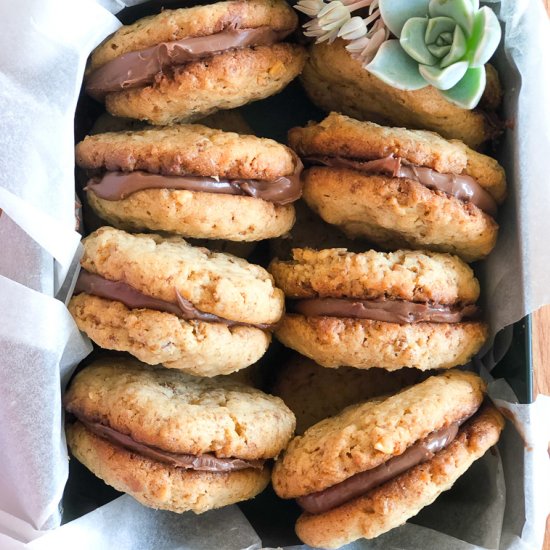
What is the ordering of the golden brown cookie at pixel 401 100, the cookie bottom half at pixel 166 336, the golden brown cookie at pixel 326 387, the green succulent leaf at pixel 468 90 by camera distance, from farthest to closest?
the golden brown cookie at pixel 326 387, the golden brown cookie at pixel 401 100, the green succulent leaf at pixel 468 90, the cookie bottom half at pixel 166 336

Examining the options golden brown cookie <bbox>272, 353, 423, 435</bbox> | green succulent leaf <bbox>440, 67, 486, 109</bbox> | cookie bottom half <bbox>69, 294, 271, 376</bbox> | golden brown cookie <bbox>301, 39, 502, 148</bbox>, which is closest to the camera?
cookie bottom half <bbox>69, 294, 271, 376</bbox>

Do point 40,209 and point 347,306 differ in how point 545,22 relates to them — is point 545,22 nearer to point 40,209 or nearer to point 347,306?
point 347,306

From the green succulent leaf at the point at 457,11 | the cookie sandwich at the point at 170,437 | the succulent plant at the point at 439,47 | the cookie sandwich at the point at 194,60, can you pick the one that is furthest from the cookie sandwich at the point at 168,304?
the green succulent leaf at the point at 457,11

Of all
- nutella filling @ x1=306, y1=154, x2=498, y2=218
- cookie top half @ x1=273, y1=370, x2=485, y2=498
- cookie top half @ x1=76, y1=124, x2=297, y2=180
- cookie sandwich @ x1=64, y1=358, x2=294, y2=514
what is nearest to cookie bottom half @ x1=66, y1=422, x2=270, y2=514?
cookie sandwich @ x1=64, y1=358, x2=294, y2=514

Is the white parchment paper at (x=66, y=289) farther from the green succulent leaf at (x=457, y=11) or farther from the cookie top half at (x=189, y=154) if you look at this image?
the green succulent leaf at (x=457, y=11)

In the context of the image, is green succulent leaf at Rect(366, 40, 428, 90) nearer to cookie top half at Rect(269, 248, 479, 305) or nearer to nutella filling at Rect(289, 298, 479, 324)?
cookie top half at Rect(269, 248, 479, 305)
